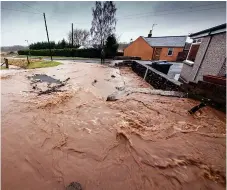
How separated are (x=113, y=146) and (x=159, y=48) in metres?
25.8

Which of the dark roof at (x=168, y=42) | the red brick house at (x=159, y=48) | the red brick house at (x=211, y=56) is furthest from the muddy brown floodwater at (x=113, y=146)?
the dark roof at (x=168, y=42)

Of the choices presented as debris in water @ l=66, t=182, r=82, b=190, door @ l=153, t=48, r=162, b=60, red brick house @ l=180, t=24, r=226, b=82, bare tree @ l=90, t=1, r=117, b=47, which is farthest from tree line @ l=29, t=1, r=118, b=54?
debris in water @ l=66, t=182, r=82, b=190

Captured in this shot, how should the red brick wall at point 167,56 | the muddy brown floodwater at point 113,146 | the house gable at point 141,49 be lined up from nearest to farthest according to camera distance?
1. the muddy brown floodwater at point 113,146
2. the red brick wall at point 167,56
3. the house gable at point 141,49

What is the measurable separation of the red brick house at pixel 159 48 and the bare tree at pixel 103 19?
5850 millimetres

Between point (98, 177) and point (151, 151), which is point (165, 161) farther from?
point (98, 177)

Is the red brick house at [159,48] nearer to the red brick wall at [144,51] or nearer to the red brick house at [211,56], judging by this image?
the red brick wall at [144,51]

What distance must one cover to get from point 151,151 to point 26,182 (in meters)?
2.42

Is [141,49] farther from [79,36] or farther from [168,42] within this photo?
[79,36]

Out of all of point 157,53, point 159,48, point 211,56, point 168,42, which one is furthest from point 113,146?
point 168,42

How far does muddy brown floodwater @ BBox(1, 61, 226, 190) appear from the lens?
231 cm

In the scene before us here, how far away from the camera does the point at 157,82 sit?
8078 mm

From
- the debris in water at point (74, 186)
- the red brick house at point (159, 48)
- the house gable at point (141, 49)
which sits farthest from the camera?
the house gable at point (141, 49)

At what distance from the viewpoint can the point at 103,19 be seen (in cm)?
2495

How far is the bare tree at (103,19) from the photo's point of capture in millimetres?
24609
